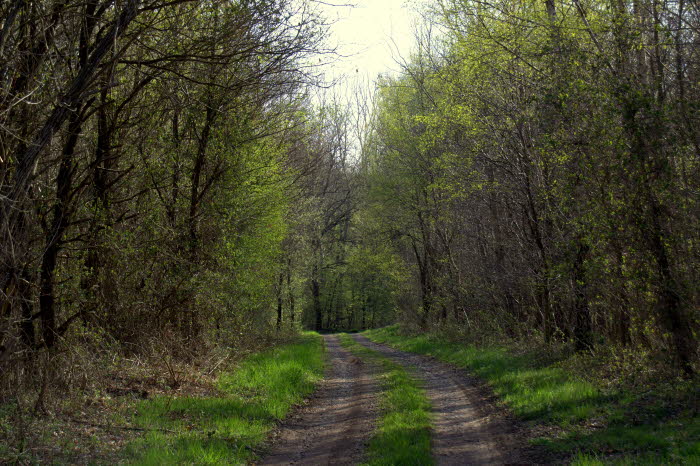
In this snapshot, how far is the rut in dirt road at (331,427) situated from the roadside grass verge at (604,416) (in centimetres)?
250

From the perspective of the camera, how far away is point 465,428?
26.2 feet

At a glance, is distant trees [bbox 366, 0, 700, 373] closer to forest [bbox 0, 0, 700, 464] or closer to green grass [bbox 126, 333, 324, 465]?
forest [bbox 0, 0, 700, 464]

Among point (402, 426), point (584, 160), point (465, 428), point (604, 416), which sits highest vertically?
point (584, 160)

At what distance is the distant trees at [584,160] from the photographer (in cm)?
807

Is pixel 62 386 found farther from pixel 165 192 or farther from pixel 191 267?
pixel 165 192

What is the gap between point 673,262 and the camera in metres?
8.19

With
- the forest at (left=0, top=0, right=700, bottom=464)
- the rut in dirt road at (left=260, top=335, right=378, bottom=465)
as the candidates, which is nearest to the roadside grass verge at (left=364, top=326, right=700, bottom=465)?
the forest at (left=0, top=0, right=700, bottom=464)

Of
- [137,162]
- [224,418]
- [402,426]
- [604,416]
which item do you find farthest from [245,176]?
[604,416]

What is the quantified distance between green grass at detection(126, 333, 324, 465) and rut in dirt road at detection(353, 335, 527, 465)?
261 centimetres

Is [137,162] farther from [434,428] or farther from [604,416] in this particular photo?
[604,416]

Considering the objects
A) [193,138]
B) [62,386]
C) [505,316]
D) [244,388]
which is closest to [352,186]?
[505,316]

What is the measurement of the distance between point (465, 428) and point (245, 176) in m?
8.62

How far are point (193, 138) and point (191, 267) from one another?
3294 mm

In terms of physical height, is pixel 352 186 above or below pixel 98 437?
above
